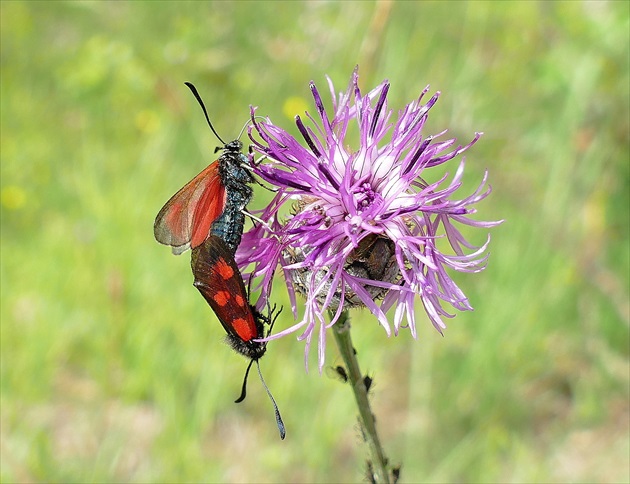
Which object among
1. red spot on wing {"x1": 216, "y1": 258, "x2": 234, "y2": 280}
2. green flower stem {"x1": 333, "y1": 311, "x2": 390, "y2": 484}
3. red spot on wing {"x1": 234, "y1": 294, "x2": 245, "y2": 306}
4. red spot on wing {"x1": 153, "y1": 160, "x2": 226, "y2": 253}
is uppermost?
red spot on wing {"x1": 153, "y1": 160, "x2": 226, "y2": 253}

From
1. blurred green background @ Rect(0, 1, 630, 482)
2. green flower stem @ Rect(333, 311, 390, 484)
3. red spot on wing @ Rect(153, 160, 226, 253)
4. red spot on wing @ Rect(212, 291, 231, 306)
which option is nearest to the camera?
red spot on wing @ Rect(212, 291, 231, 306)

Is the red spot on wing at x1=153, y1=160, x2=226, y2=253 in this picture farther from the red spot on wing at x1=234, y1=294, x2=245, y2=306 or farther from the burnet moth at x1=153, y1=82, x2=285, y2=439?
the red spot on wing at x1=234, y1=294, x2=245, y2=306

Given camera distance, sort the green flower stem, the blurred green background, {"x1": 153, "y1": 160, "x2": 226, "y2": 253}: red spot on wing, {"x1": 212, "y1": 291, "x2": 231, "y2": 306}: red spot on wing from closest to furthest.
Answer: {"x1": 212, "y1": 291, "x2": 231, "y2": 306}: red spot on wing
the green flower stem
{"x1": 153, "y1": 160, "x2": 226, "y2": 253}: red spot on wing
the blurred green background

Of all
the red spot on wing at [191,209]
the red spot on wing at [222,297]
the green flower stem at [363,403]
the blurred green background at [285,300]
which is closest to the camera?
the red spot on wing at [222,297]

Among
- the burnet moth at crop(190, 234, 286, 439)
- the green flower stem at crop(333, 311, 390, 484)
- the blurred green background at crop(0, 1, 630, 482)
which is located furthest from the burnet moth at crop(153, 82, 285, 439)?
the blurred green background at crop(0, 1, 630, 482)

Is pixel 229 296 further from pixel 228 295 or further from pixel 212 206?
pixel 212 206

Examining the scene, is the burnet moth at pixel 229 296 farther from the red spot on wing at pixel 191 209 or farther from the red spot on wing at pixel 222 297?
the red spot on wing at pixel 191 209

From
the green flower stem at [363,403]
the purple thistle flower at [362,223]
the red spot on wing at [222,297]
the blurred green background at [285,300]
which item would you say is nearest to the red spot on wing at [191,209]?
the purple thistle flower at [362,223]
